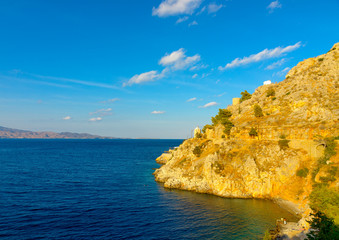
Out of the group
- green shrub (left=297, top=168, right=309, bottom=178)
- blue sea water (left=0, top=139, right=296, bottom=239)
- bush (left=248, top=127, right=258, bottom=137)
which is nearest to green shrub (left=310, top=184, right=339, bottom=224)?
blue sea water (left=0, top=139, right=296, bottom=239)

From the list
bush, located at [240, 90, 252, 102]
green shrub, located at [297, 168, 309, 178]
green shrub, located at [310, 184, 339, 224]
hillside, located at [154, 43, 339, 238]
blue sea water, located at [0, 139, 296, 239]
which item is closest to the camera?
green shrub, located at [310, 184, 339, 224]

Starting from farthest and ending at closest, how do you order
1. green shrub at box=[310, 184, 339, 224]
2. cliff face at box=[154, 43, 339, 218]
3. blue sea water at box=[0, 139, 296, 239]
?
cliff face at box=[154, 43, 339, 218] → blue sea water at box=[0, 139, 296, 239] → green shrub at box=[310, 184, 339, 224]

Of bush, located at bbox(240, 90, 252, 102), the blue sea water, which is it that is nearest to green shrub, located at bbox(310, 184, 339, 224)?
the blue sea water

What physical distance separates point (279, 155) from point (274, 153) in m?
1.58

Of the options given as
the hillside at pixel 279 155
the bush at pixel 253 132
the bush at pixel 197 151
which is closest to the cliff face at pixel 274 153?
the hillside at pixel 279 155

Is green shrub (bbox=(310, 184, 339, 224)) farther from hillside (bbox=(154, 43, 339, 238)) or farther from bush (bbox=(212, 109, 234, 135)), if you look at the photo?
bush (bbox=(212, 109, 234, 135))

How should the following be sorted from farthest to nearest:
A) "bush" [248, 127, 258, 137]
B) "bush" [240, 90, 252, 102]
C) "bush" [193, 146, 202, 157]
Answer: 1. "bush" [240, 90, 252, 102]
2. "bush" [193, 146, 202, 157]
3. "bush" [248, 127, 258, 137]

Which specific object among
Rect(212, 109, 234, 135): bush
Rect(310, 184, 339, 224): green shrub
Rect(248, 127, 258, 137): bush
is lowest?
Rect(310, 184, 339, 224): green shrub

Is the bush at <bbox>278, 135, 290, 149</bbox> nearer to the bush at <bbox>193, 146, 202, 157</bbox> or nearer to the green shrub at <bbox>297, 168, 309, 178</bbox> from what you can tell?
the green shrub at <bbox>297, 168, 309, 178</bbox>

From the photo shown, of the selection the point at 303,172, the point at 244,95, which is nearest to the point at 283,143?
the point at 303,172

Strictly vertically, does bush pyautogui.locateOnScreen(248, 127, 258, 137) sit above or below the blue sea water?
above

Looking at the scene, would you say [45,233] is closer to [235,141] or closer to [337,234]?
[337,234]

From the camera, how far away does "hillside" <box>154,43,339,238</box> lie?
5325cm

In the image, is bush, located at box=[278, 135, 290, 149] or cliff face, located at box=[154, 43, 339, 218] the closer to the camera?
cliff face, located at box=[154, 43, 339, 218]
